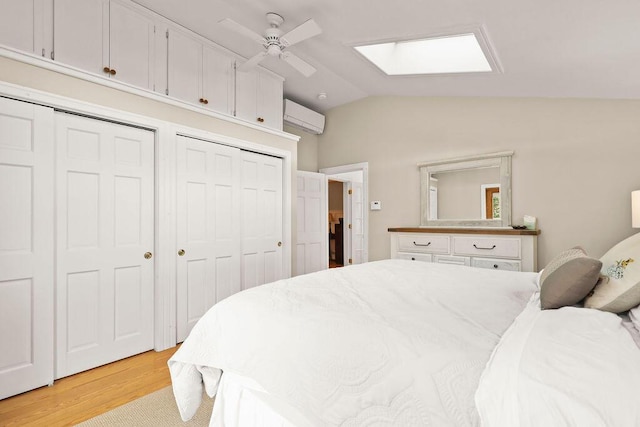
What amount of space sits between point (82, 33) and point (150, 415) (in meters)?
2.57

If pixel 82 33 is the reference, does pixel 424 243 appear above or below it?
below

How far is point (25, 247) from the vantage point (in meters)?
1.98

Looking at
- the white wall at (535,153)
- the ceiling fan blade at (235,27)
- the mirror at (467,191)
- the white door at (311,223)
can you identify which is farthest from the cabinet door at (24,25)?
the mirror at (467,191)

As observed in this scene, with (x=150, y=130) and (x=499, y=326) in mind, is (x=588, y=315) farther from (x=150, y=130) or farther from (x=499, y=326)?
(x=150, y=130)

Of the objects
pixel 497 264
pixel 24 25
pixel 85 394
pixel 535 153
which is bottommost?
pixel 85 394

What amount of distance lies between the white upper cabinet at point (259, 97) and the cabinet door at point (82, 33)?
1.21 metres

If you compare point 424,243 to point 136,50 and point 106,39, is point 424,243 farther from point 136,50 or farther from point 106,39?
point 106,39

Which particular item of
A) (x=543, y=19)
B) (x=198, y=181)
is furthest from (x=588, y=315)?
(x=198, y=181)

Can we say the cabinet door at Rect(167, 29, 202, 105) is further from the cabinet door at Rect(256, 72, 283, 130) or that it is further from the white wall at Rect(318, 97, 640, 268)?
the white wall at Rect(318, 97, 640, 268)

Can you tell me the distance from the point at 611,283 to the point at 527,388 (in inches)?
27.4

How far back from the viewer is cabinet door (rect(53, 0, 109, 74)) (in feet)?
6.98

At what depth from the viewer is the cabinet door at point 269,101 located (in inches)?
138

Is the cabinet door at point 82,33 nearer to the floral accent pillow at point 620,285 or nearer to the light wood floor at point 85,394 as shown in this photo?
the light wood floor at point 85,394

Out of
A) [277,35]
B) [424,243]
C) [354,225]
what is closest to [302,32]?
[277,35]
